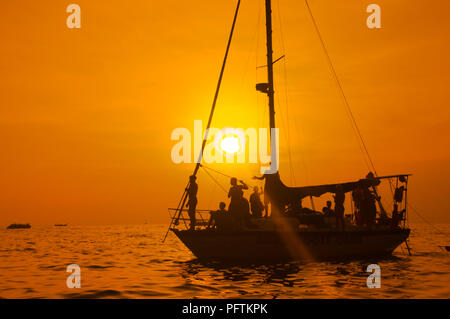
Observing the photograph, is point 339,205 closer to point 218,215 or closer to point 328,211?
point 328,211

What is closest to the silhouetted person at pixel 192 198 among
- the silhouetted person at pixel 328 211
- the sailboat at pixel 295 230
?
the sailboat at pixel 295 230

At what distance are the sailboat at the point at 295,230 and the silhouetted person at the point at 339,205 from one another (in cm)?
8

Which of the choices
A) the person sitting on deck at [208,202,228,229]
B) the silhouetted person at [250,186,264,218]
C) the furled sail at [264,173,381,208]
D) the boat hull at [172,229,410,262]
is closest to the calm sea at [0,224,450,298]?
the boat hull at [172,229,410,262]

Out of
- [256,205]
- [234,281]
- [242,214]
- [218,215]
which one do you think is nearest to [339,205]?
[256,205]

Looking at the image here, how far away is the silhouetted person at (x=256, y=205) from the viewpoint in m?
23.2

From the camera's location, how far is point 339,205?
75.5 ft

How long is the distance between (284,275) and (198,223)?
6264 mm

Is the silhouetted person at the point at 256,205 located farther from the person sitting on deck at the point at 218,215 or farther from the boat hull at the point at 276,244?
the boat hull at the point at 276,244

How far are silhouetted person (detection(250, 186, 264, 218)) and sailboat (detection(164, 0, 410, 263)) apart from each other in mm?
632

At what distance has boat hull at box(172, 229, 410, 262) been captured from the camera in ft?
71.8

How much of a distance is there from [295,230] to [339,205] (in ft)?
8.49

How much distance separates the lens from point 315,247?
22609 millimetres
